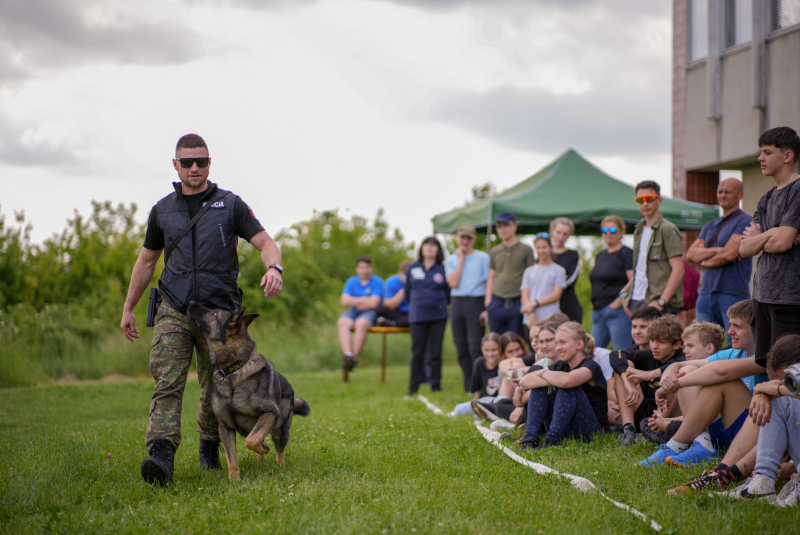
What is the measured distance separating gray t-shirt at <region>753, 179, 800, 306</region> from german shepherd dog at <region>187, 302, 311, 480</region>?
3.28 metres

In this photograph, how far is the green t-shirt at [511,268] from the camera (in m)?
9.48

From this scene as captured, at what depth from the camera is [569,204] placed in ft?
38.3

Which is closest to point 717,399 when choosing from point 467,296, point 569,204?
point 467,296

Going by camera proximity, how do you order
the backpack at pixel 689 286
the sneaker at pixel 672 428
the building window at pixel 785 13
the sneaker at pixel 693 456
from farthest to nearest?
the building window at pixel 785 13 < the backpack at pixel 689 286 < the sneaker at pixel 672 428 < the sneaker at pixel 693 456

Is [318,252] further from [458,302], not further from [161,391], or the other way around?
[161,391]

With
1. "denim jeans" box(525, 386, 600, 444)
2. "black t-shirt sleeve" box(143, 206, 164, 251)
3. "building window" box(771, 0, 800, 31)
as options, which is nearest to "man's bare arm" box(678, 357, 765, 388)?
"denim jeans" box(525, 386, 600, 444)

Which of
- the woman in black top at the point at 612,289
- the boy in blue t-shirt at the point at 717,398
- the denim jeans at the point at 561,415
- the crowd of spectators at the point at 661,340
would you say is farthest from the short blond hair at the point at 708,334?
the woman in black top at the point at 612,289

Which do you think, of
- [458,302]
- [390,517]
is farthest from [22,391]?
[390,517]

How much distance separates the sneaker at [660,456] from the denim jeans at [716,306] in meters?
2.11

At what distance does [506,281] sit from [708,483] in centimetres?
562

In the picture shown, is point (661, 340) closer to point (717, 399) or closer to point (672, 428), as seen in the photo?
point (672, 428)

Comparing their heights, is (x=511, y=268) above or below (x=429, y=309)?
Answer: above

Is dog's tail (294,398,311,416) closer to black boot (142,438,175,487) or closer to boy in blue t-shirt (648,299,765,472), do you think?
black boot (142,438,175,487)

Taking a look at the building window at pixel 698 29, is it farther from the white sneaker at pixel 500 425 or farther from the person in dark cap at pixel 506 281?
the white sneaker at pixel 500 425
